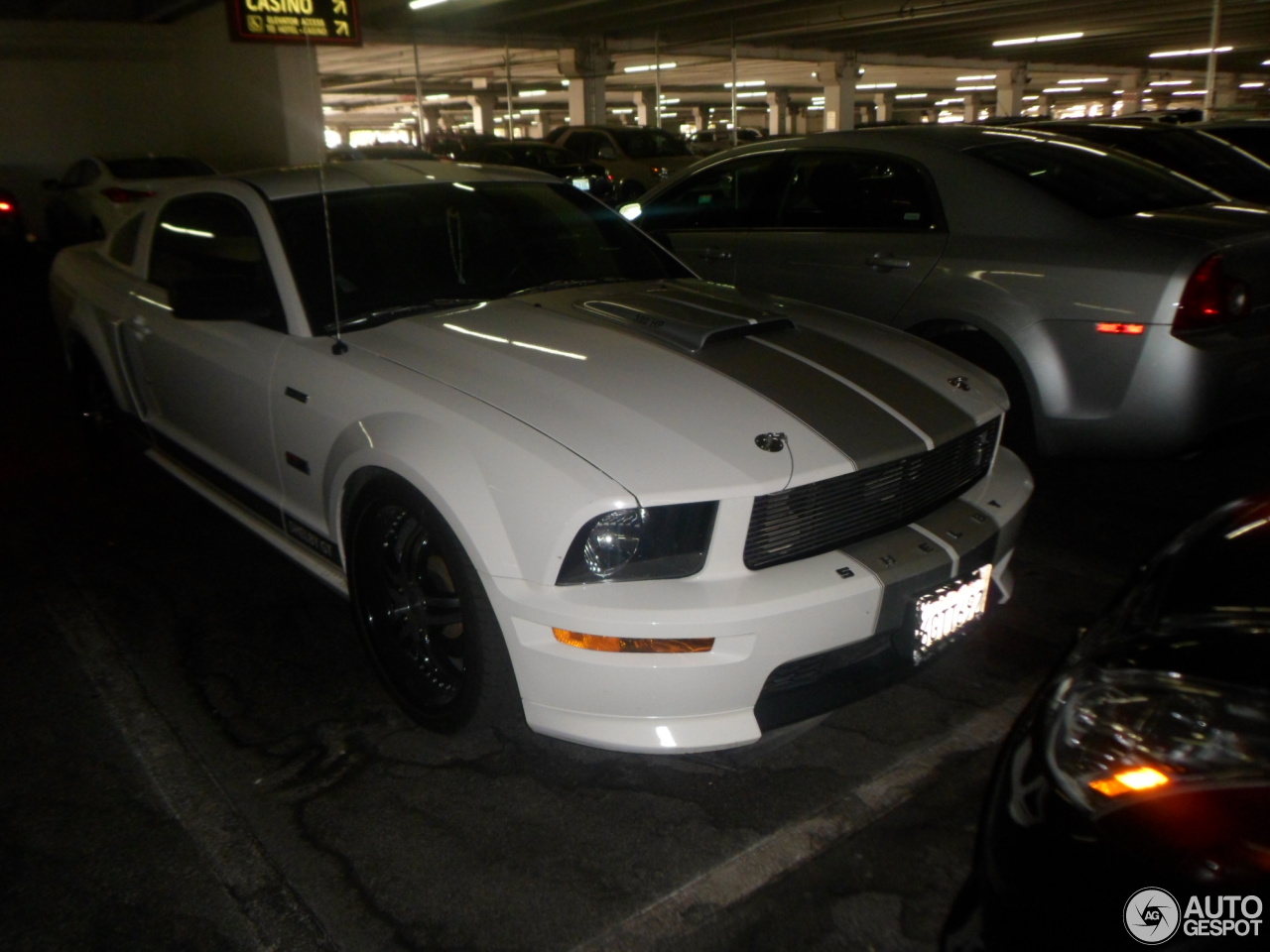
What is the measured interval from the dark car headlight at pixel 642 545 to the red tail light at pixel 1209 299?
2.30 m

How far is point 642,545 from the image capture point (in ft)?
7.53

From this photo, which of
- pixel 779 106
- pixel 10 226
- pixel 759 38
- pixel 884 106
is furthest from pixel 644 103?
pixel 10 226

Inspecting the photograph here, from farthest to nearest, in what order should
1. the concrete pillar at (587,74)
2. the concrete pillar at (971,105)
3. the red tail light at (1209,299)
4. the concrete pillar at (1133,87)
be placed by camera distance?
1. the concrete pillar at (971,105)
2. the concrete pillar at (1133,87)
3. the concrete pillar at (587,74)
4. the red tail light at (1209,299)

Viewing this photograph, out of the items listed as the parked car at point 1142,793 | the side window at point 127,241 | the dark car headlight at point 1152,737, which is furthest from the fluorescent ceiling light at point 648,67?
the dark car headlight at point 1152,737

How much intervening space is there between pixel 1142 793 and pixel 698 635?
1.02 m

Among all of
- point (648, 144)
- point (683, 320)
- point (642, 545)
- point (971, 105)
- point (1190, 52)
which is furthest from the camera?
point (971, 105)

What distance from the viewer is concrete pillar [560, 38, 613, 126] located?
25531mm

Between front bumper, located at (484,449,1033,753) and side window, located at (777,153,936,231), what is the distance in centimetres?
267

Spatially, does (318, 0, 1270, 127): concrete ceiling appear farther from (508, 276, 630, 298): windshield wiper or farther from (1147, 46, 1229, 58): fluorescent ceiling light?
(508, 276, 630, 298): windshield wiper

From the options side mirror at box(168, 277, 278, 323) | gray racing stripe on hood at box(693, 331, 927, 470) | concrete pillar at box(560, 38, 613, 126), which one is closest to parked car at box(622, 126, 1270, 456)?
gray racing stripe on hood at box(693, 331, 927, 470)

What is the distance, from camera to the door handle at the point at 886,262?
4.46 meters

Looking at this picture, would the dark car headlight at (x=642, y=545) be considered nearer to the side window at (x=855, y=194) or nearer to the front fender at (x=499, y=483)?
the front fender at (x=499, y=483)

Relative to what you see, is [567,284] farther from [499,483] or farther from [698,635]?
[698,635]

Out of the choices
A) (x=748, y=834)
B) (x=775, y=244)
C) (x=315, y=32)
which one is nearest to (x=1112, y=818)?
(x=748, y=834)
